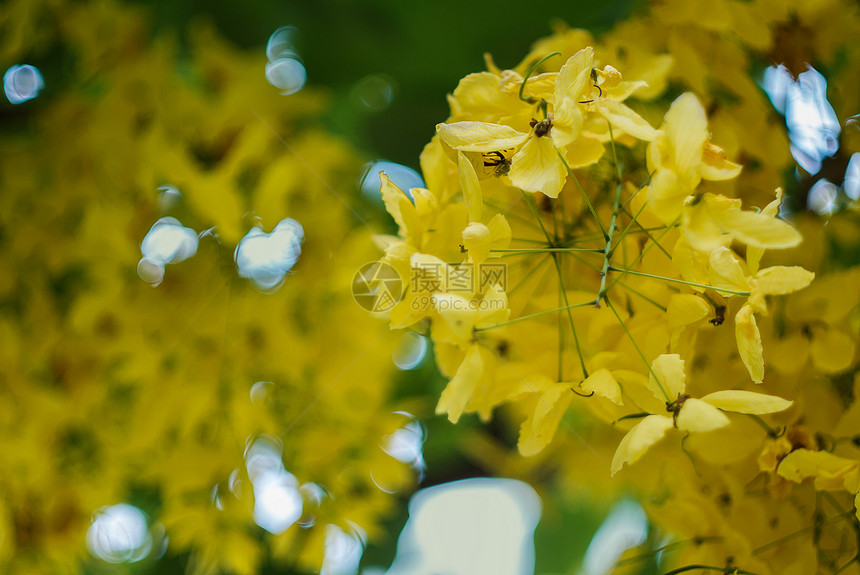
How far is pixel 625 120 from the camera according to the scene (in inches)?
11.6

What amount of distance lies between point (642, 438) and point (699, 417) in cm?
2

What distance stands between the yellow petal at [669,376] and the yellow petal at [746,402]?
0.05 ft

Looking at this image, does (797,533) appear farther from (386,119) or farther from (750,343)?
(386,119)

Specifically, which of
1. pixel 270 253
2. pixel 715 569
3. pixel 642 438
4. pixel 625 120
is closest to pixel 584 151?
pixel 625 120

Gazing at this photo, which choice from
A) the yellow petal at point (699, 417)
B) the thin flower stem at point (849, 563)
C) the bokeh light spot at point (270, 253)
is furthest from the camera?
the bokeh light spot at point (270, 253)

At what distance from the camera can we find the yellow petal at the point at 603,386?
30 centimetres

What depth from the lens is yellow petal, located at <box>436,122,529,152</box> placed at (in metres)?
0.30

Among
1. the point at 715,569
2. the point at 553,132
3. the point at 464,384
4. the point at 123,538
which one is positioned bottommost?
the point at 123,538

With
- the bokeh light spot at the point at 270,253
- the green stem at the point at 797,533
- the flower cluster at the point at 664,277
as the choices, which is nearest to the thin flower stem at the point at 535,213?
the flower cluster at the point at 664,277

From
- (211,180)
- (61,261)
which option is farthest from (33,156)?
(211,180)

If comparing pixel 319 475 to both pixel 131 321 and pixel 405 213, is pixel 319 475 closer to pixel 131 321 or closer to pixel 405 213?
pixel 131 321

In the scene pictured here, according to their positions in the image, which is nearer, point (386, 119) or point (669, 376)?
point (669, 376)

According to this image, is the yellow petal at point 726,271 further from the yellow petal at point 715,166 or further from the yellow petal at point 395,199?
the yellow petal at point 395,199

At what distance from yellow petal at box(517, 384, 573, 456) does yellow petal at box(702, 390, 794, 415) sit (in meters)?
0.07
